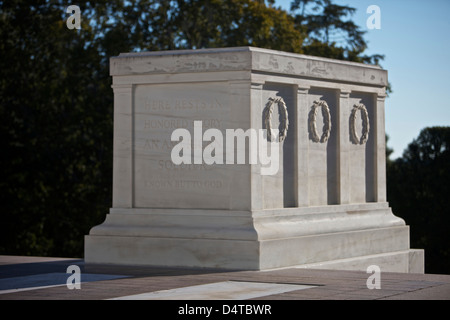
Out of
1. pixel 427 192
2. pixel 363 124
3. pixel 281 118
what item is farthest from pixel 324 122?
pixel 427 192

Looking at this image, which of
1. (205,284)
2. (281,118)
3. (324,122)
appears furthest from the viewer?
(324,122)

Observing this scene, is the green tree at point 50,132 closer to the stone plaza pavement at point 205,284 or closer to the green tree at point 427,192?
the green tree at point 427,192

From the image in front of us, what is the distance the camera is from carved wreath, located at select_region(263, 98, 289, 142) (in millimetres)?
16859

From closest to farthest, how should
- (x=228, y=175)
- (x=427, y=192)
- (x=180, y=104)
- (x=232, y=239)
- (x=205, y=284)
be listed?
(x=205, y=284), (x=232, y=239), (x=228, y=175), (x=180, y=104), (x=427, y=192)

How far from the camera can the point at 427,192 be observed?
43.9m

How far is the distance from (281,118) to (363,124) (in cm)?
354

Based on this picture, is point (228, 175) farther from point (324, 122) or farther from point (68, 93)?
point (68, 93)

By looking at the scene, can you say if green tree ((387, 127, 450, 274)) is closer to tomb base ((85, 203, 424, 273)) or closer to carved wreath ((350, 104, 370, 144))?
carved wreath ((350, 104, 370, 144))

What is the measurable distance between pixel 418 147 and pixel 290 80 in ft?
98.1

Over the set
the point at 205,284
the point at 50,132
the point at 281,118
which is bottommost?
the point at 205,284

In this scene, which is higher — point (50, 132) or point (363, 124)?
point (50, 132)

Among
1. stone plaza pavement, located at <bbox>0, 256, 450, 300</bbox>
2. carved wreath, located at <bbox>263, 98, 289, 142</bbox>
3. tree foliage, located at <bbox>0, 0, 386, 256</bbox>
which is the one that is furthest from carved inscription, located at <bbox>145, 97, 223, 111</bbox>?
tree foliage, located at <bbox>0, 0, 386, 256</bbox>
